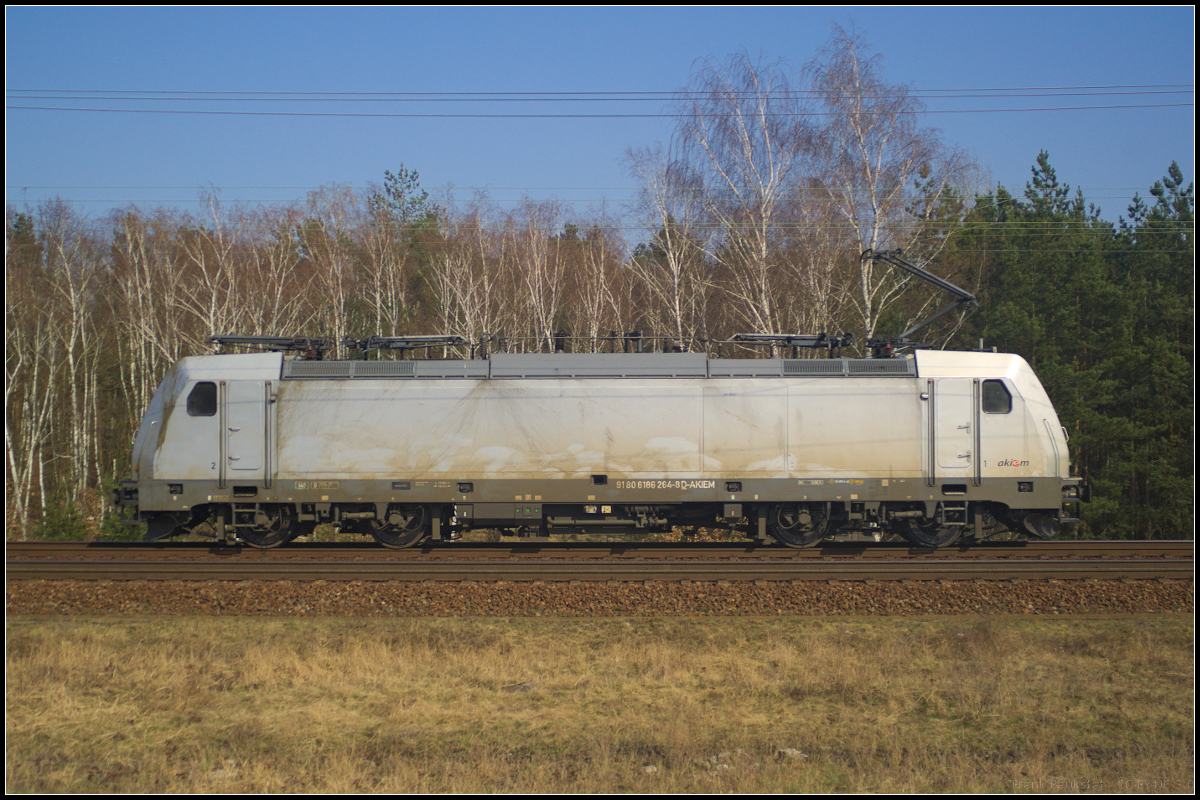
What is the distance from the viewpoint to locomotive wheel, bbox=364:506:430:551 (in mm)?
12992

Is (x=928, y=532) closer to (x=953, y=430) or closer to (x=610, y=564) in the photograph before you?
(x=953, y=430)

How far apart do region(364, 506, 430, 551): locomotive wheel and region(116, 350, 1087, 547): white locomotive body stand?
253 mm

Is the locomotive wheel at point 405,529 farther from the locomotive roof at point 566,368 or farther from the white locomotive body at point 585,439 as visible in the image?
the locomotive roof at point 566,368

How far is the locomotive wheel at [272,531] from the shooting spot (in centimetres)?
1299

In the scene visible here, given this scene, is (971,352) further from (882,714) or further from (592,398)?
(882,714)

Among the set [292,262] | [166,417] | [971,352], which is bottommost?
[166,417]

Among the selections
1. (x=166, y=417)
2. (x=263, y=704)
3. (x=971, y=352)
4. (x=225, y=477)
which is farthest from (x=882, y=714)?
(x=166, y=417)

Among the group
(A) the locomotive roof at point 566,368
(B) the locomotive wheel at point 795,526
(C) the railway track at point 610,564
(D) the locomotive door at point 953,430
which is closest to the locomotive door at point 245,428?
(A) the locomotive roof at point 566,368

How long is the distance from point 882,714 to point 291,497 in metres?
9.72

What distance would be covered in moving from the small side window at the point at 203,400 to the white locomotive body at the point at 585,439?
24mm

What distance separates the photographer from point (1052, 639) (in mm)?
8797

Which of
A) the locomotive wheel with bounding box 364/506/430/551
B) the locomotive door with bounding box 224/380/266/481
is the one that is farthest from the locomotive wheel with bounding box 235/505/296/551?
the locomotive wheel with bounding box 364/506/430/551

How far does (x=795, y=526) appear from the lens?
1320 cm

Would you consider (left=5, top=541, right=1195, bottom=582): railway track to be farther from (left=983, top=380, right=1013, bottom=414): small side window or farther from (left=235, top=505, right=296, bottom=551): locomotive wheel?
(left=983, top=380, right=1013, bottom=414): small side window
